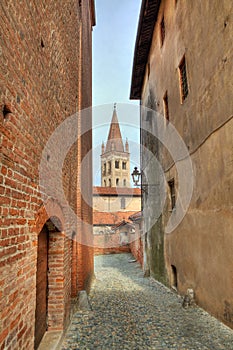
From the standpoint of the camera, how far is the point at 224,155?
478 centimetres

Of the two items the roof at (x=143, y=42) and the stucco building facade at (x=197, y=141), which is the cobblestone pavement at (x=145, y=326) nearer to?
the stucco building facade at (x=197, y=141)

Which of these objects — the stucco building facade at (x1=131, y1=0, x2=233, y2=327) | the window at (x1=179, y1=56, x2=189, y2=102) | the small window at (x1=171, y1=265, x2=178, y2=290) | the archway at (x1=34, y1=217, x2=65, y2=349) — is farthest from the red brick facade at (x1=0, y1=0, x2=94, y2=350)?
the small window at (x1=171, y1=265, x2=178, y2=290)

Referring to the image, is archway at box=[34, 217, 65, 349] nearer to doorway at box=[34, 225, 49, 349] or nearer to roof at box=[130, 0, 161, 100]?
doorway at box=[34, 225, 49, 349]

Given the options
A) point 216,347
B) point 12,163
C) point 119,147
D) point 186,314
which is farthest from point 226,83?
point 119,147

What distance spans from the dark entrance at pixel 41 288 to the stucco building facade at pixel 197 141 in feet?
11.1

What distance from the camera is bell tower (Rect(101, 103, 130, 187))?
196 ft

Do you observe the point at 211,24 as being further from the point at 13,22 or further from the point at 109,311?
the point at 109,311

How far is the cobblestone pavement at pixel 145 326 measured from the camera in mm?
4340

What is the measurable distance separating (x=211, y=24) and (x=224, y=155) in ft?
9.55

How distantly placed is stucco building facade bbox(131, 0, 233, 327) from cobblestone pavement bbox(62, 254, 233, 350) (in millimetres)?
413

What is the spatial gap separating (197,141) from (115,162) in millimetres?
55759

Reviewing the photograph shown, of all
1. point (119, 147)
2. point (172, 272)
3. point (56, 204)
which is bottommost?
point (172, 272)

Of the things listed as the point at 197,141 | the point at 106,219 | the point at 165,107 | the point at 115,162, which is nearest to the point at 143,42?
the point at 165,107

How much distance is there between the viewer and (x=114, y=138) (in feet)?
197
